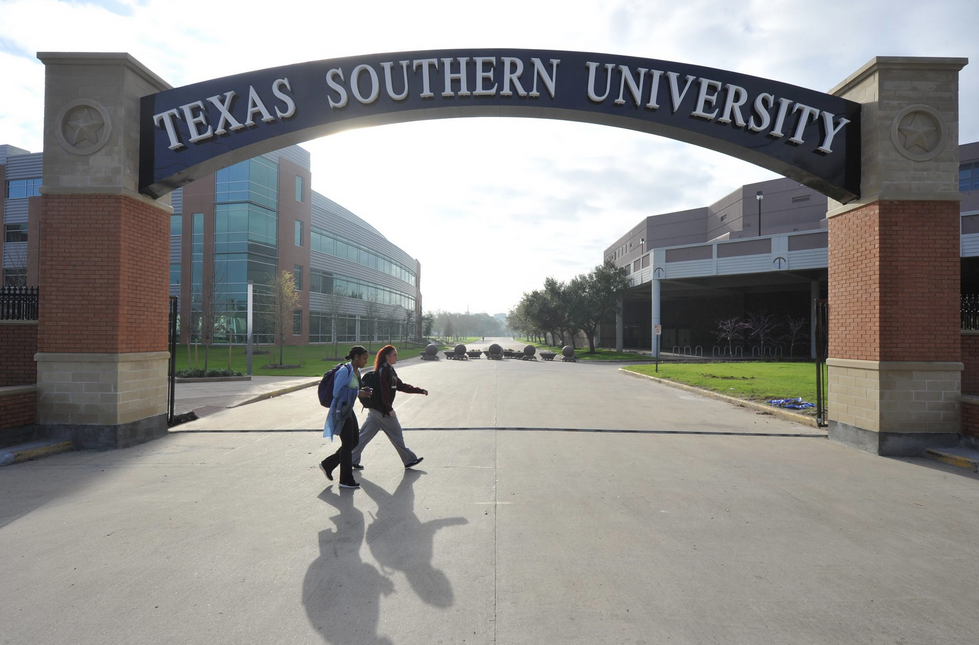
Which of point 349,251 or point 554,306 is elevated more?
point 349,251

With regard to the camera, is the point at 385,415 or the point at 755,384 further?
the point at 755,384

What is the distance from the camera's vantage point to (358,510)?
520 centimetres

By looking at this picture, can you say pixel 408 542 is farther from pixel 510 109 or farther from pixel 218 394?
pixel 218 394

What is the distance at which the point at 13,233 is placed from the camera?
45562 mm

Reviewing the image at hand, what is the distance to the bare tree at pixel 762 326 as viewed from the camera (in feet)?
146

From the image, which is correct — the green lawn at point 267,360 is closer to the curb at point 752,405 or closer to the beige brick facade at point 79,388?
the beige brick facade at point 79,388

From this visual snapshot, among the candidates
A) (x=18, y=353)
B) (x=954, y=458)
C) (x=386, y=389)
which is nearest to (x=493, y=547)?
(x=386, y=389)

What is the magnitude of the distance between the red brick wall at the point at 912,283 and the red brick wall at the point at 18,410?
1330cm

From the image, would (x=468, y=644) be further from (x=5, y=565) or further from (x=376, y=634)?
(x=5, y=565)

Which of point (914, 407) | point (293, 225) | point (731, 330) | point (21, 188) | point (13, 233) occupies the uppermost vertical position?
point (21, 188)

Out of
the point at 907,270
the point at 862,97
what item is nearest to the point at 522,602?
the point at 907,270

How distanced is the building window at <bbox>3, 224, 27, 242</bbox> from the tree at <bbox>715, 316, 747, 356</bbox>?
2487 inches

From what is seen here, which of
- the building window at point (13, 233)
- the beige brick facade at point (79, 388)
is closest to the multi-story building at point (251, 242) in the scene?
the building window at point (13, 233)

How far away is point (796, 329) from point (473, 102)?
4329 centimetres
